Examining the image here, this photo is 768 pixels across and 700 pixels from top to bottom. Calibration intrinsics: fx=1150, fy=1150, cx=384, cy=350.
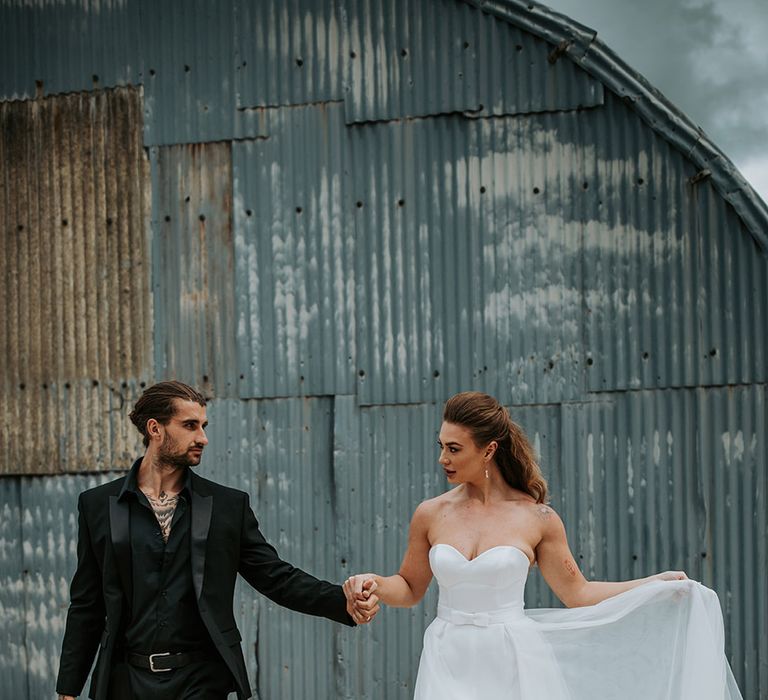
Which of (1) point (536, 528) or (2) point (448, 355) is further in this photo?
(2) point (448, 355)

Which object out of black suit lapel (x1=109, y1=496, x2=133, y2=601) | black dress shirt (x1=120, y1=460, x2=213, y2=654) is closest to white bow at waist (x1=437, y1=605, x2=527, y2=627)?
black dress shirt (x1=120, y1=460, x2=213, y2=654)

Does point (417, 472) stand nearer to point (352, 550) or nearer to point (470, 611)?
point (352, 550)

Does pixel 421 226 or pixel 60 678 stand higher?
pixel 421 226

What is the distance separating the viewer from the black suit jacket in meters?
4.89

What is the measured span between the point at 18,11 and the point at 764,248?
547 cm

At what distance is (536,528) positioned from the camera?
516cm

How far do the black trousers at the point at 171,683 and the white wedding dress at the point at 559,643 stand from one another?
2.91 ft

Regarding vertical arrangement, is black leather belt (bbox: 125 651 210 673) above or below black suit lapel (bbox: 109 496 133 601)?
below

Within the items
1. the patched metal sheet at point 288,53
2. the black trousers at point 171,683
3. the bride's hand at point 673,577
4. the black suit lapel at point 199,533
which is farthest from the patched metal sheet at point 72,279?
the bride's hand at point 673,577

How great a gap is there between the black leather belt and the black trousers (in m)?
0.02

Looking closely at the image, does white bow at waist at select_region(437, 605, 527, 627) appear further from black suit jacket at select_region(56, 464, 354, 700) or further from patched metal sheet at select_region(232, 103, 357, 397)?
patched metal sheet at select_region(232, 103, 357, 397)

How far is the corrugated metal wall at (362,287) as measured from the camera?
7172 millimetres

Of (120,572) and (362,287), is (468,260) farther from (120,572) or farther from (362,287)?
(120,572)


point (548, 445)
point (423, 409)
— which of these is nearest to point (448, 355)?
point (423, 409)
